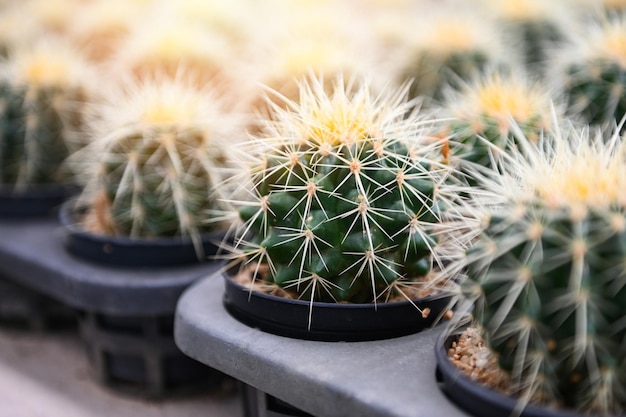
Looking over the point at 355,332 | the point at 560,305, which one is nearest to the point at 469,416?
the point at 560,305

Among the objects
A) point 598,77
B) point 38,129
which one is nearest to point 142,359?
point 38,129

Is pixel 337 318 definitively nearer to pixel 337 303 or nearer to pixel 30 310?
pixel 337 303

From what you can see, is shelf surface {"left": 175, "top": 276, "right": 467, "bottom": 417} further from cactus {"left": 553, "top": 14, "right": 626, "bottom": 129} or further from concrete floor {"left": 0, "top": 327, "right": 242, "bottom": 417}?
cactus {"left": 553, "top": 14, "right": 626, "bottom": 129}

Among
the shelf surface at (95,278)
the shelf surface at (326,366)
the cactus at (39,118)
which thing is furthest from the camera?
the cactus at (39,118)

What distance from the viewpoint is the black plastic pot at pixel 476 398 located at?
1145 millimetres

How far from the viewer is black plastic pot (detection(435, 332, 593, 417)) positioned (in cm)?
114

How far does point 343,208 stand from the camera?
59.1 inches

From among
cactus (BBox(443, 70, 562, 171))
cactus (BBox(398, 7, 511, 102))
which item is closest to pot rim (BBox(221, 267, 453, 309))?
cactus (BBox(443, 70, 562, 171))

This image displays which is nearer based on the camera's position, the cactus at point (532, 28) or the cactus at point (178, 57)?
the cactus at point (178, 57)

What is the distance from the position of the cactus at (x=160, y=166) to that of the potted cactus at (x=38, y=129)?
0.50 m

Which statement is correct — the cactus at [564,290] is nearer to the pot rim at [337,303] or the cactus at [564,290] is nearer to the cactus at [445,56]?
the pot rim at [337,303]

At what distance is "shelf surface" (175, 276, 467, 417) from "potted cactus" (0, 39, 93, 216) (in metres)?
1.16

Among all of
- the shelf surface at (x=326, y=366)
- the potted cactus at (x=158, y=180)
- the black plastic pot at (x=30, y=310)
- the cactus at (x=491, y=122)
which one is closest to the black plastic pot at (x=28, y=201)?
the black plastic pot at (x=30, y=310)

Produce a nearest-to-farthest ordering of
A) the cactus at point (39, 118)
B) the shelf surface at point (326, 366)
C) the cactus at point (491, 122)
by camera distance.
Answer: the shelf surface at point (326, 366) < the cactus at point (491, 122) < the cactus at point (39, 118)
